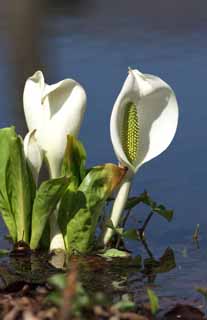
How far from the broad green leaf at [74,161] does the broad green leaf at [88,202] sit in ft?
0.12

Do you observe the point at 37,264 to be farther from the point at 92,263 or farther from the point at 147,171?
the point at 147,171

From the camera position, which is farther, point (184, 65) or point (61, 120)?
point (184, 65)

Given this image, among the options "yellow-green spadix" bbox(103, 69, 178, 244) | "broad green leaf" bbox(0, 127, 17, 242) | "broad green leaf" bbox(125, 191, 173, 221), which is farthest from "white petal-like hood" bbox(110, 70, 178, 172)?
"broad green leaf" bbox(0, 127, 17, 242)

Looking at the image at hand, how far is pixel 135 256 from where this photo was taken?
2.24 m

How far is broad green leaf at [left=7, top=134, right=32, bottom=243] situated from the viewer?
2.12m

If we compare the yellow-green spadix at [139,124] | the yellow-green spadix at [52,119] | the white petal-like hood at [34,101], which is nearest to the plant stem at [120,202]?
the yellow-green spadix at [139,124]

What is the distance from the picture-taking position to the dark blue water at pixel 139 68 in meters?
2.50

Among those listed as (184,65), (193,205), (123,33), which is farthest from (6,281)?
(123,33)

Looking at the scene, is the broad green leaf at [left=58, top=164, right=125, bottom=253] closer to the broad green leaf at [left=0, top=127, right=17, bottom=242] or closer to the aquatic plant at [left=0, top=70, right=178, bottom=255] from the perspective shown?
the aquatic plant at [left=0, top=70, right=178, bottom=255]

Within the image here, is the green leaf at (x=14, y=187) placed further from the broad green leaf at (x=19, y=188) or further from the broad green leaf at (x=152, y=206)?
the broad green leaf at (x=152, y=206)

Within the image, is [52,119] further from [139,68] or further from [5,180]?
[139,68]

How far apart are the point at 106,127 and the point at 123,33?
122 centimetres

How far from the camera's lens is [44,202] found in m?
2.15

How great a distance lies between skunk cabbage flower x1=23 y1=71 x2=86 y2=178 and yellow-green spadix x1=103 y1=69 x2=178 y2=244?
0.09 metres
